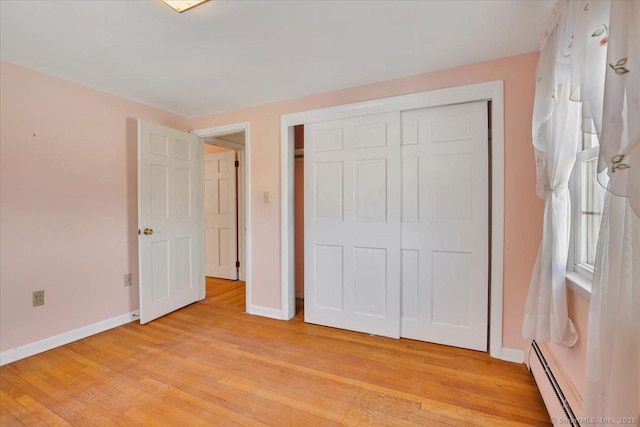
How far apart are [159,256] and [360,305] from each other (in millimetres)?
2115

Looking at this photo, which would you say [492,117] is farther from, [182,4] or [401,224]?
[182,4]

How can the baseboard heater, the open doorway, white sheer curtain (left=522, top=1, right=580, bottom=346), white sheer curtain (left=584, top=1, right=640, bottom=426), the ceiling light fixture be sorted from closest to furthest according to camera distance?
white sheer curtain (left=584, top=1, right=640, bottom=426) < the baseboard heater < white sheer curtain (left=522, top=1, right=580, bottom=346) < the ceiling light fixture < the open doorway

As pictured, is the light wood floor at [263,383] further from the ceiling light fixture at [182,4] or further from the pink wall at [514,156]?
the ceiling light fixture at [182,4]

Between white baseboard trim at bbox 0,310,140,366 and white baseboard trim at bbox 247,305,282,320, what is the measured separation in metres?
1.18

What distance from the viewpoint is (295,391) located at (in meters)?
1.75

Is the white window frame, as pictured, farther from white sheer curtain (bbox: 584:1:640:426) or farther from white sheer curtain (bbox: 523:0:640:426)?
white sheer curtain (bbox: 584:1:640:426)

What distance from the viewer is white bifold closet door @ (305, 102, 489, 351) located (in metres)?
2.19

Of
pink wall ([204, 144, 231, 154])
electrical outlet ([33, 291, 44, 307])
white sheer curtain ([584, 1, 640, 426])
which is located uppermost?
pink wall ([204, 144, 231, 154])

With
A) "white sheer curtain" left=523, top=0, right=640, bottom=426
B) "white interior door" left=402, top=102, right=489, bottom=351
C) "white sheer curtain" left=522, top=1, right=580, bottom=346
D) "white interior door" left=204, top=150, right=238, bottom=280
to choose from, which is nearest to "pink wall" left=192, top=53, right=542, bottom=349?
"white interior door" left=402, top=102, right=489, bottom=351

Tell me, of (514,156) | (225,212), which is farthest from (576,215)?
(225,212)

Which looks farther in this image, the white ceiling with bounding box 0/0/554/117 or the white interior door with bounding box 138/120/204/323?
the white interior door with bounding box 138/120/204/323

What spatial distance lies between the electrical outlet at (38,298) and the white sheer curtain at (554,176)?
11.4 ft

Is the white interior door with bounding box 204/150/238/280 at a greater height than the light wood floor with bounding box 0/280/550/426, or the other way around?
the white interior door with bounding box 204/150/238/280

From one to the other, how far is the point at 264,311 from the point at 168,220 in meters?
1.43
